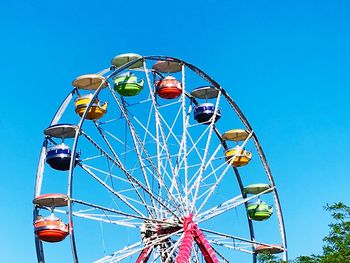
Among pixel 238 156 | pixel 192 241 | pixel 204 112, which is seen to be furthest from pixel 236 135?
pixel 192 241

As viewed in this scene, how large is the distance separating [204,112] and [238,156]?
198cm

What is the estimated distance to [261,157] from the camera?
2708 centimetres

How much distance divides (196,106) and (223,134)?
1.73m

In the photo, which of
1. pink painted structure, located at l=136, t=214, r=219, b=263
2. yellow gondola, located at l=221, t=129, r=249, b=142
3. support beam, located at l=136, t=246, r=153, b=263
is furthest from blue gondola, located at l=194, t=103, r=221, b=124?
support beam, located at l=136, t=246, r=153, b=263

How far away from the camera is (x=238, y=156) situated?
90.0 ft

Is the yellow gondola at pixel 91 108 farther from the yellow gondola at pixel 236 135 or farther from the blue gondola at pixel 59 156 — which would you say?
the yellow gondola at pixel 236 135

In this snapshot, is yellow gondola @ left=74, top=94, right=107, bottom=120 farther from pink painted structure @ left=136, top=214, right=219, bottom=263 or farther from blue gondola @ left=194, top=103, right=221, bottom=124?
pink painted structure @ left=136, top=214, right=219, bottom=263

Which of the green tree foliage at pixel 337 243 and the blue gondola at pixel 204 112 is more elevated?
the blue gondola at pixel 204 112

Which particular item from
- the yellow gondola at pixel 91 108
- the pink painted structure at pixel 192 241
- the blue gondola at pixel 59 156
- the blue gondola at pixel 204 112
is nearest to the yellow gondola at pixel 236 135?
the blue gondola at pixel 204 112

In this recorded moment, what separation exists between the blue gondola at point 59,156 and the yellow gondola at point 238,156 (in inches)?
256

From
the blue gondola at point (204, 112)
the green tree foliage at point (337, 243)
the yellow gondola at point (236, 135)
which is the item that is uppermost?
the blue gondola at point (204, 112)

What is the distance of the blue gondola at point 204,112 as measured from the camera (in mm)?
26797

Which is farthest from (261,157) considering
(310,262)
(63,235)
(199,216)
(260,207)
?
(63,235)

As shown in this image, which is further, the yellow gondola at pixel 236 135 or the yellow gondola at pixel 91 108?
the yellow gondola at pixel 236 135
